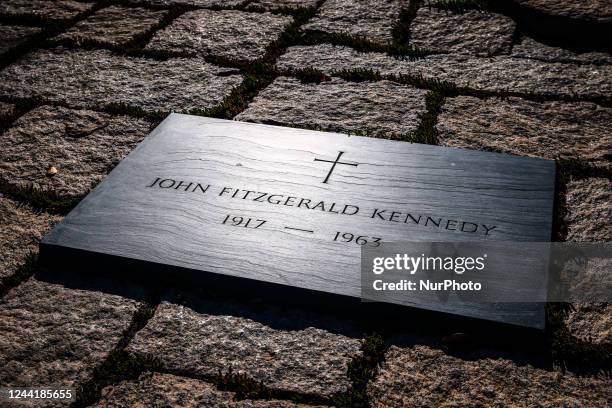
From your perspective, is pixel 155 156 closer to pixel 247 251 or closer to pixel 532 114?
pixel 247 251

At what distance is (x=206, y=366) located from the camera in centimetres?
206

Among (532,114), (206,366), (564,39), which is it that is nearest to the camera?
(206,366)

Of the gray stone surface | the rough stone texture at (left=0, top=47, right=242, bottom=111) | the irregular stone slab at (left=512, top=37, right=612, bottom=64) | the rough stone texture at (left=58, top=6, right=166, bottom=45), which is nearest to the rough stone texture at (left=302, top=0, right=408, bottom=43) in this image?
the gray stone surface

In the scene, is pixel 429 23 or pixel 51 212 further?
pixel 429 23

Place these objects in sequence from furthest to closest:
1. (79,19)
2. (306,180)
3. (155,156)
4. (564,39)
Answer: (79,19), (564,39), (155,156), (306,180)

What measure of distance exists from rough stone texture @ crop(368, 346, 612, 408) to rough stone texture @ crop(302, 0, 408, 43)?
2.36 metres

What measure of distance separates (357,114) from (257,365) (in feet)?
5.07

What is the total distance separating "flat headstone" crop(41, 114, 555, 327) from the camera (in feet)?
7.57

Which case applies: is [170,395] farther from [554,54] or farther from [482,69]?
[554,54]

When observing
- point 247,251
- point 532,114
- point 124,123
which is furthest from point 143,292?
point 532,114

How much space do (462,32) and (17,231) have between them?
255 cm

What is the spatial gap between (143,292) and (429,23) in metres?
2.56

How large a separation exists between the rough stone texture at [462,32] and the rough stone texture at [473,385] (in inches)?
87.6

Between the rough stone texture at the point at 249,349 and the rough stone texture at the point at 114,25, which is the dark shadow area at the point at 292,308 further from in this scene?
the rough stone texture at the point at 114,25
